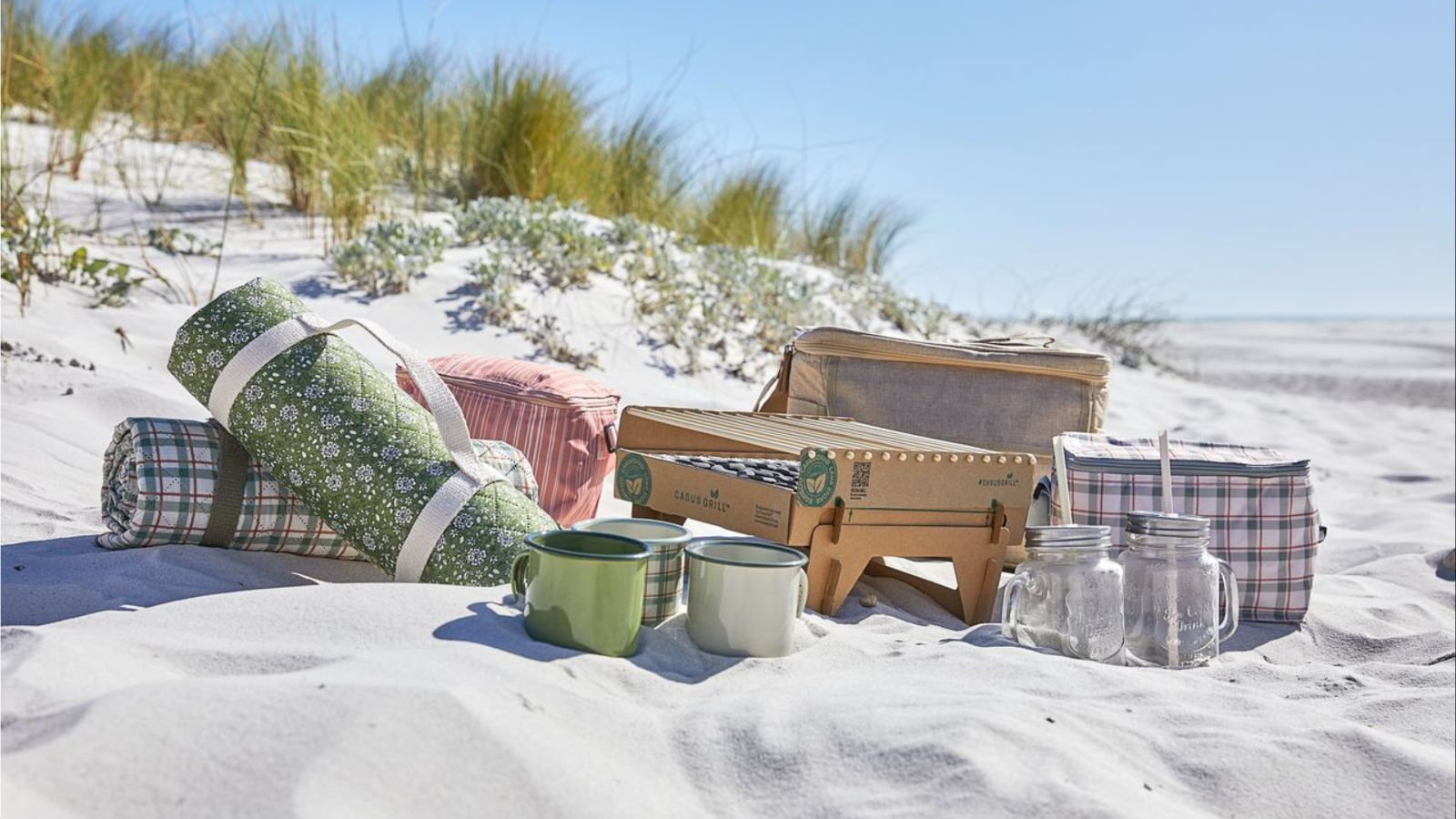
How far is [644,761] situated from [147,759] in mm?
700

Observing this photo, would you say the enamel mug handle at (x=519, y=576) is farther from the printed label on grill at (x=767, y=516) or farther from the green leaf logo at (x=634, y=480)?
the green leaf logo at (x=634, y=480)

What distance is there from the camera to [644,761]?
6.31 feet

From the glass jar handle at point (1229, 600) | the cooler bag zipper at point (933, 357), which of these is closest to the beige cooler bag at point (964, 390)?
the cooler bag zipper at point (933, 357)

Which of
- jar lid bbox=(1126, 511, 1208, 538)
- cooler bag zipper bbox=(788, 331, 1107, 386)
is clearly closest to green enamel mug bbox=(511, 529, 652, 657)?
jar lid bbox=(1126, 511, 1208, 538)

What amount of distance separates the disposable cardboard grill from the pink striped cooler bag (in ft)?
1.03

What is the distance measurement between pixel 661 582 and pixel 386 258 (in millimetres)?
3985

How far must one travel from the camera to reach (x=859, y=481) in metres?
3.08

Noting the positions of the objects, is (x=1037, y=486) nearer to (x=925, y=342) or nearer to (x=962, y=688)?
(x=925, y=342)

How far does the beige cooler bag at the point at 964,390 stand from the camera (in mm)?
4340

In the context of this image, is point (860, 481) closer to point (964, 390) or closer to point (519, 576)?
point (519, 576)

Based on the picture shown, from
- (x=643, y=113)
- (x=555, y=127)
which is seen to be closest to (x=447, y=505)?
(x=555, y=127)

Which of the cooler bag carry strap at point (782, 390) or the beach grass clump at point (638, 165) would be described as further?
the beach grass clump at point (638, 165)

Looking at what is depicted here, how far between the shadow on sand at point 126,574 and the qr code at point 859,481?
1.20 m

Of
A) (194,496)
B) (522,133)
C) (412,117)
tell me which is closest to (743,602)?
(194,496)
